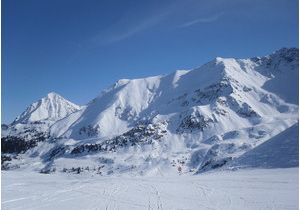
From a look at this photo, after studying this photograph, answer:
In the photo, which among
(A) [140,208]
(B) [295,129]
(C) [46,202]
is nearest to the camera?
(A) [140,208]

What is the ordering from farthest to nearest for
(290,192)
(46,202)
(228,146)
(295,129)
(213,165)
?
1. (228,146)
2. (213,165)
3. (295,129)
4. (290,192)
5. (46,202)

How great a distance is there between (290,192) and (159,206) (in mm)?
11966

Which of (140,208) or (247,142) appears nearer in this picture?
(140,208)

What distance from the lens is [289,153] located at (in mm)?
75312

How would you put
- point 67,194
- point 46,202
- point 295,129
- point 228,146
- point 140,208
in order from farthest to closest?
point 228,146, point 295,129, point 67,194, point 46,202, point 140,208

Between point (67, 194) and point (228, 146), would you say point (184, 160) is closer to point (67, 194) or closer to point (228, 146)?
point (228, 146)

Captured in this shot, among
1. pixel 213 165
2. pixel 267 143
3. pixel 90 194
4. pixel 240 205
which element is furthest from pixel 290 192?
pixel 213 165

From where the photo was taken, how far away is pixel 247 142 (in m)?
188

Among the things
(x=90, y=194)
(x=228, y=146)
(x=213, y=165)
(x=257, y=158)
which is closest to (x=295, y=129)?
(x=257, y=158)

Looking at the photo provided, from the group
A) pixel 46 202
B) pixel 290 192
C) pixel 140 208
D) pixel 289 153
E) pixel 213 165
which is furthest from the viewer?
pixel 213 165

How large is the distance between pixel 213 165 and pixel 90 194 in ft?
380

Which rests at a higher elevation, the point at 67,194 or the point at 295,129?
the point at 295,129

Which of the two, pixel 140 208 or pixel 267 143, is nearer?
pixel 140 208

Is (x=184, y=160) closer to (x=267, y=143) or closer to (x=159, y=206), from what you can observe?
(x=267, y=143)
